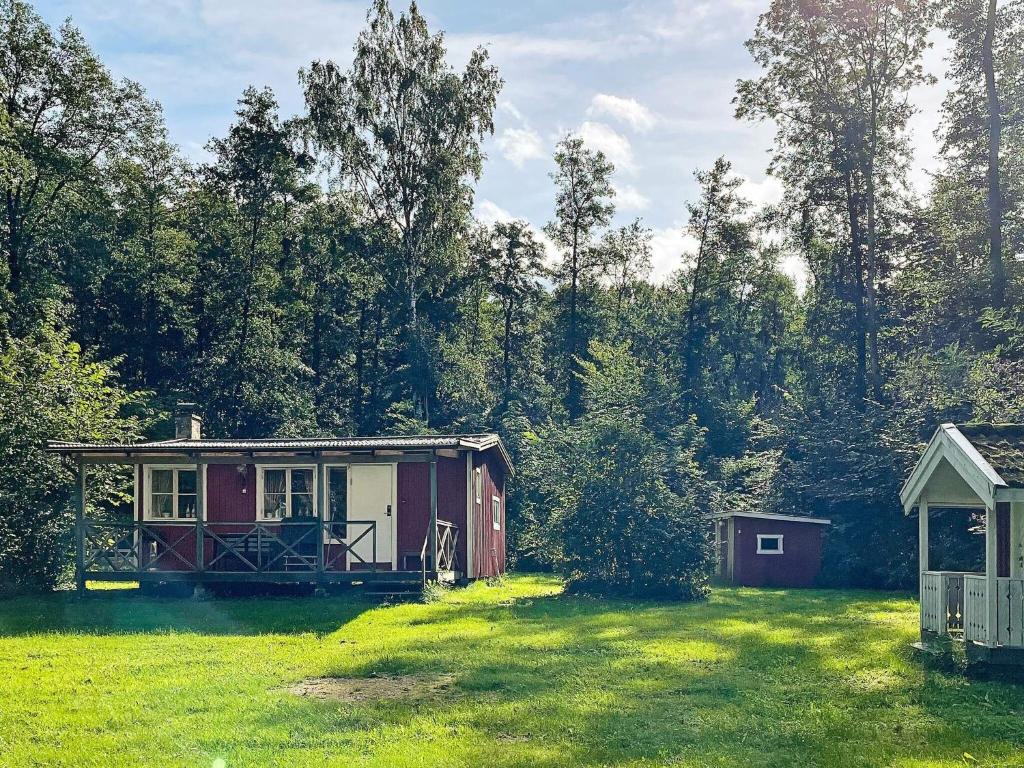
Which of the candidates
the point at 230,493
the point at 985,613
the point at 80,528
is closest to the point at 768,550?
the point at 230,493

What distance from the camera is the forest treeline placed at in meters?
23.8

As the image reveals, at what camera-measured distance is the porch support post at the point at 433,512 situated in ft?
68.6

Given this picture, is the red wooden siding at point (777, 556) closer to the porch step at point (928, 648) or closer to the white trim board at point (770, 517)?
the white trim board at point (770, 517)

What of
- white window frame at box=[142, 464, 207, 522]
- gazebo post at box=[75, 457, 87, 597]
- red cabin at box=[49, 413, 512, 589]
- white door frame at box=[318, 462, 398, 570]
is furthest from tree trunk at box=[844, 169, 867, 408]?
gazebo post at box=[75, 457, 87, 597]

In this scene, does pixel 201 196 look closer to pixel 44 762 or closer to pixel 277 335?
pixel 277 335

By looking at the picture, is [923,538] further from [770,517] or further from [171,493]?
[171,493]

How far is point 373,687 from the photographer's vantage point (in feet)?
38.9

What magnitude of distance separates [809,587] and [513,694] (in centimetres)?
2001

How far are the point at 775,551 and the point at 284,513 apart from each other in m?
13.7

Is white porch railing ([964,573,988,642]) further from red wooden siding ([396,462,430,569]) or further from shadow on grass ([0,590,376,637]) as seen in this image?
red wooden siding ([396,462,430,569])

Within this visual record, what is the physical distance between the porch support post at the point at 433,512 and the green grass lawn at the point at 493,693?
2.32m

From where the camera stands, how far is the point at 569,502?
23844 mm

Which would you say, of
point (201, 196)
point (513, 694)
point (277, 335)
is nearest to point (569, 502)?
point (513, 694)

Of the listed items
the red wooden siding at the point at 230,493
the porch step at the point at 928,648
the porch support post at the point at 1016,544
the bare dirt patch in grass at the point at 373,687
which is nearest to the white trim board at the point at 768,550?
the red wooden siding at the point at 230,493
